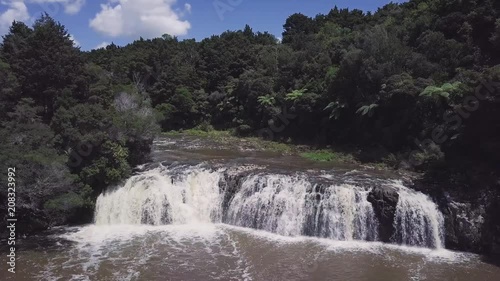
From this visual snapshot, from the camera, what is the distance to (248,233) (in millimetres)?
18234

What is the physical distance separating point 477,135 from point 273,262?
11.6 m

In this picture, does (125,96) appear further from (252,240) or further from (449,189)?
(449,189)

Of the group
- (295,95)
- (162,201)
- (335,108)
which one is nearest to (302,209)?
(162,201)

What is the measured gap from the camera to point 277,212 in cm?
1883

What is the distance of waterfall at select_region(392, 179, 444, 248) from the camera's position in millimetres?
17016

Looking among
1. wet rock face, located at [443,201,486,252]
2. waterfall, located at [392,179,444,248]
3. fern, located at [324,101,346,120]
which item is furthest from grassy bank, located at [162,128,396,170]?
wet rock face, located at [443,201,486,252]

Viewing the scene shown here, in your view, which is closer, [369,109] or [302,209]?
[302,209]

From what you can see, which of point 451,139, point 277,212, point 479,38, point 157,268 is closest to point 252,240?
point 277,212

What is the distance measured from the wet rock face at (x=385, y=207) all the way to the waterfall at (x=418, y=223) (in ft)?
0.66

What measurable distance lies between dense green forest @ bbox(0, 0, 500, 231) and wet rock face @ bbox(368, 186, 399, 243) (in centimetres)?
468

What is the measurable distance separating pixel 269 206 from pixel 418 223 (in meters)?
6.55

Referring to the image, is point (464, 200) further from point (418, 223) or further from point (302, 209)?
point (302, 209)

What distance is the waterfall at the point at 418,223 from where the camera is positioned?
17.0m

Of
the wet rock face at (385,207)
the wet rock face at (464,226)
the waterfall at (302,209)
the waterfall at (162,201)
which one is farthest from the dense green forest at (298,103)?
the waterfall at (302,209)
